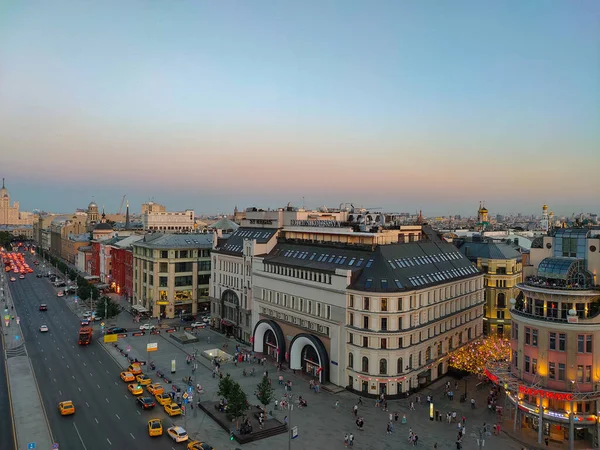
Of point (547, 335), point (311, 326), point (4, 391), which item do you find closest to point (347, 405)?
point (311, 326)

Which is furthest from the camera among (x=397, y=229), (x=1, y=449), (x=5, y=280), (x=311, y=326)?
(x=5, y=280)

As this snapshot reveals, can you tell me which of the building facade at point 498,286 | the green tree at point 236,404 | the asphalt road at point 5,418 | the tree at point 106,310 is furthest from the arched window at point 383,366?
the tree at point 106,310

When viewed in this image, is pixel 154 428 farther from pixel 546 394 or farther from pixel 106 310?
pixel 106 310

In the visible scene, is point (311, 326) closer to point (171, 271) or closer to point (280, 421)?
point (280, 421)

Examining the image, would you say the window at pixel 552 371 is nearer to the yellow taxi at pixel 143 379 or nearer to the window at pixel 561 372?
the window at pixel 561 372

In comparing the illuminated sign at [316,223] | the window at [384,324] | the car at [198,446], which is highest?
the illuminated sign at [316,223]

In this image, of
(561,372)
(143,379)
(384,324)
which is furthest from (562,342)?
(143,379)

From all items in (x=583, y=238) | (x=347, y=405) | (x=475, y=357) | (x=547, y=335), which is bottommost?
(x=347, y=405)
